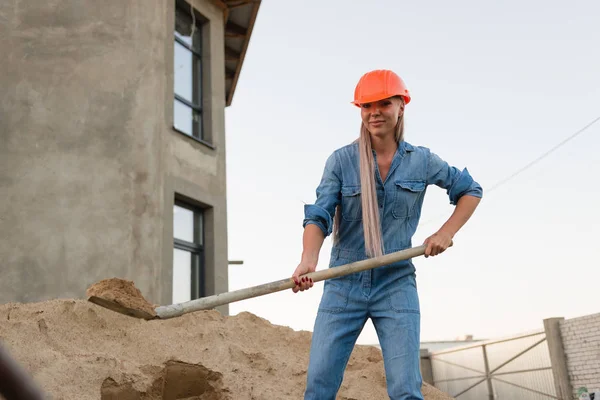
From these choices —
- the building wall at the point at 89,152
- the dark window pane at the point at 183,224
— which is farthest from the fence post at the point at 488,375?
the dark window pane at the point at 183,224

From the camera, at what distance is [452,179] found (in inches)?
129

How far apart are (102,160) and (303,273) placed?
6.37 meters

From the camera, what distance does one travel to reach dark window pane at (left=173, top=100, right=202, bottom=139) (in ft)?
34.1

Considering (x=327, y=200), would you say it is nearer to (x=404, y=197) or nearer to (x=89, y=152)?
(x=404, y=197)

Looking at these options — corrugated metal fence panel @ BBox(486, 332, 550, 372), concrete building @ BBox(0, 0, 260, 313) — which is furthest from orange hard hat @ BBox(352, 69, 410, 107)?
corrugated metal fence panel @ BBox(486, 332, 550, 372)

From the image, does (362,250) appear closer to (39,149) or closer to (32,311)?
(32,311)

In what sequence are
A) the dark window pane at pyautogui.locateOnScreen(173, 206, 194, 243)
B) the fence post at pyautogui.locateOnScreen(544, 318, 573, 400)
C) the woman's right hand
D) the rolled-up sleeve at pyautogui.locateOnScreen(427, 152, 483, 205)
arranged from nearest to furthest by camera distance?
the woman's right hand
the rolled-up sleeve at pyautogui.locateOnScreen(427, 152, 483, 205)
the dark window pane at pyautogui.locateOnScreen(173, 206, 194, 243)
the fence post at pyautogui.locateOnScreen(544, 318, 573, 400)

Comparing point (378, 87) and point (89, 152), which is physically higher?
point (89, 152)

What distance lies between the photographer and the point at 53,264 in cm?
826

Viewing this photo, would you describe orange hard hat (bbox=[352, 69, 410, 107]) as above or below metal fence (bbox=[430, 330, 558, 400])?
above

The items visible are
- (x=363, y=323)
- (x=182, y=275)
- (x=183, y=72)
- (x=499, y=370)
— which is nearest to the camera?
(x=363, y=323)

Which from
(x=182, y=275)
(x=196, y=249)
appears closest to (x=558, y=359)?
(x=196, y=249)

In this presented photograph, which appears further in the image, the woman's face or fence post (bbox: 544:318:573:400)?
fence post (bbox: 544:318:573:400)

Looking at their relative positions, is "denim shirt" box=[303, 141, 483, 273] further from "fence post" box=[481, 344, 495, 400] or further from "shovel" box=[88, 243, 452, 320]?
"fence post" box=[481, 344, 495, 400]
